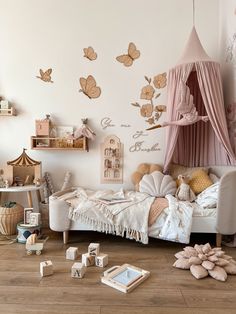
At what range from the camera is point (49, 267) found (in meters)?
2.01

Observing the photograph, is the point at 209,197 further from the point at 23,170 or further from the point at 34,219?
the point at 23,170

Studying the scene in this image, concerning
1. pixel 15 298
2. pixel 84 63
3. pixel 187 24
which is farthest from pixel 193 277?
pixel 187 24

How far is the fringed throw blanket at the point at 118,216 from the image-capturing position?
8.12 feet

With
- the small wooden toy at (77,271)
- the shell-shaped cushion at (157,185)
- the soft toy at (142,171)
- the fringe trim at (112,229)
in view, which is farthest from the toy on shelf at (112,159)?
the small wooden toy at (77,271)

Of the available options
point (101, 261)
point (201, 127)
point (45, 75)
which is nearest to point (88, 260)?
point (101, 261)

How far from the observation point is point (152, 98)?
326cm

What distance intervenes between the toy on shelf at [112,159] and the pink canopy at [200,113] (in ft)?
1.91

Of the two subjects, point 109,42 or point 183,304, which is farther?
point 109,42

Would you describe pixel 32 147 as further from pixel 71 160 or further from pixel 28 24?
pixel 28 24

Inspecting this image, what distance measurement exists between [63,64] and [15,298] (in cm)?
256

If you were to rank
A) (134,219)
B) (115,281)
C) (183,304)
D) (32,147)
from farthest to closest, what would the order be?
(32,147), (134,219), (115,281), (183,304)

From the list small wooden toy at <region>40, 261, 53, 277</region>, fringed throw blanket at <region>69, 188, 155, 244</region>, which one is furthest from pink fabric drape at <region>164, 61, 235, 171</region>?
small wooden toy at <region>40, 261, 53, 277</region>

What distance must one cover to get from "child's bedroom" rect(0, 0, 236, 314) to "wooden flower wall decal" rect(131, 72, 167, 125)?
0.01m

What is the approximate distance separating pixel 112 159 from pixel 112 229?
102 cm
